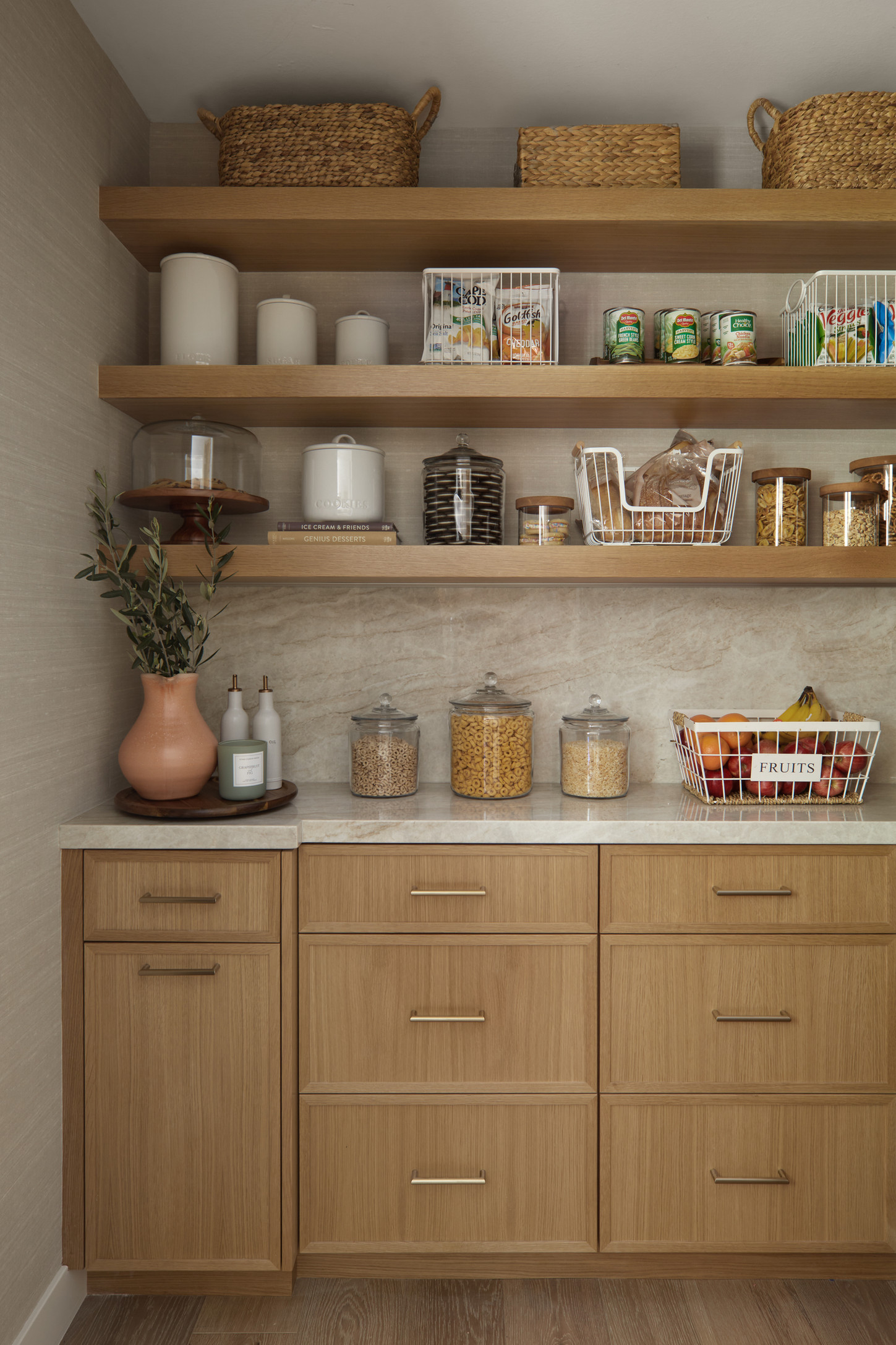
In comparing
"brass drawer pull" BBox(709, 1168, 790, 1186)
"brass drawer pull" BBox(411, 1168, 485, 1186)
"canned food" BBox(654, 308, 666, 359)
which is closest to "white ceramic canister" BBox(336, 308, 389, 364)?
"canned food" BBox(654, 308, 666, 359)

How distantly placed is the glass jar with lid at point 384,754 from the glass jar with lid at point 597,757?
0.37 metres

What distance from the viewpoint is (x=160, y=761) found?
1.75 metres

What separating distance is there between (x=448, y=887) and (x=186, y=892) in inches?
20.6

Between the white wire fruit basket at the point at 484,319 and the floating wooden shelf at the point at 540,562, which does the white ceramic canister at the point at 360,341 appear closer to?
the white wire fruit basket at the point at 484,319

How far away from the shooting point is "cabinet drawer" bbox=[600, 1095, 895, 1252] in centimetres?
172

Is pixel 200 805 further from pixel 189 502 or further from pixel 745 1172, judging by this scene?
pixel 745 1172

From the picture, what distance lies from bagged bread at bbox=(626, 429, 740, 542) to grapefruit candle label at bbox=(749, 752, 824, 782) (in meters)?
0.52

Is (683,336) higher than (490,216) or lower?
lower

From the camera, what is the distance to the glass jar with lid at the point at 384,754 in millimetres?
1949

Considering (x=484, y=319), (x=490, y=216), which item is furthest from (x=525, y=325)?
(x=490, y=216)

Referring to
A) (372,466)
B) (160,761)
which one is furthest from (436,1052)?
(372,466)

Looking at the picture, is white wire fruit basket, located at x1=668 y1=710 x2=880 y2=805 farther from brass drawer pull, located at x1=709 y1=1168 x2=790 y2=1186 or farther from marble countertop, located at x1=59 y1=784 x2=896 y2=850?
brass drawer pull, located at x1=709 y1=1168 x2=790 y2=1186

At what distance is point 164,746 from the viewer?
175 cm

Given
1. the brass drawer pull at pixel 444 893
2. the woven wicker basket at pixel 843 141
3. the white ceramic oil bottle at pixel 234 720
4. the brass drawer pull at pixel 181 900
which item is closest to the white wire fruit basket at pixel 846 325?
the woven wicker basket at pixel 843 141
